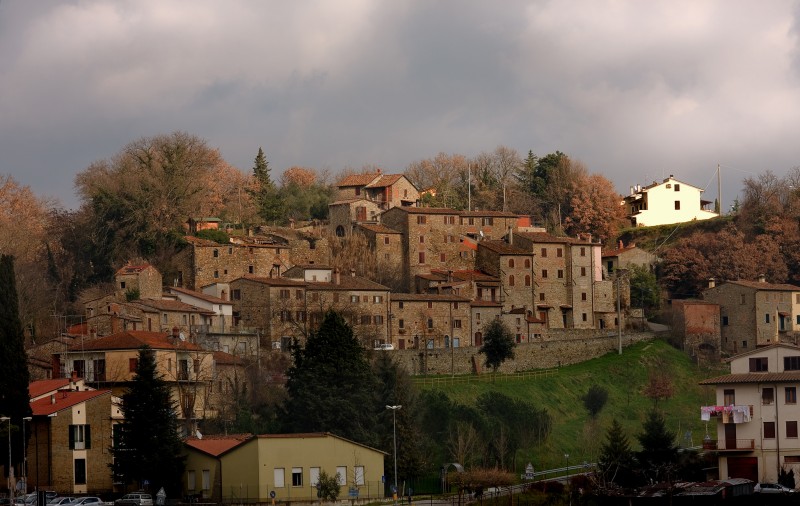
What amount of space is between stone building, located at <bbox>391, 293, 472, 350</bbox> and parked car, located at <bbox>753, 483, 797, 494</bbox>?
38276mm

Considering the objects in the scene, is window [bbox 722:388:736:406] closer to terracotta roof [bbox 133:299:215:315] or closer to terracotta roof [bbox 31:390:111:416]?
terracotta roof [bbox 31:390:111:416]

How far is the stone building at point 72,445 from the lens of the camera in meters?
69.3

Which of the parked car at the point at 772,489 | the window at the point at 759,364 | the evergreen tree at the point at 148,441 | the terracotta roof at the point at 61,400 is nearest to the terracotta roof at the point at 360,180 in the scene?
the terracotta roof at the point at 61,400

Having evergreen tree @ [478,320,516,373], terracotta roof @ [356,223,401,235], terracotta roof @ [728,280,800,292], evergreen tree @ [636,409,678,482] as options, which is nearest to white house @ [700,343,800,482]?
evergreen tree @ [636,409,678,482]

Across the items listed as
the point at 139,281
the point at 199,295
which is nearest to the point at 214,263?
the point at 199,295

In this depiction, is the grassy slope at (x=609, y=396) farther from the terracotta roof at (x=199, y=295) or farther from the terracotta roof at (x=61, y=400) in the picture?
the terracotta roof at (x=61, y=400)

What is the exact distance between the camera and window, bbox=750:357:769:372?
72.6 meters

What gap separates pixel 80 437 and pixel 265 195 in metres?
57.0

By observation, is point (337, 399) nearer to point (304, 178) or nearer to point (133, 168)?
point (133, 168)

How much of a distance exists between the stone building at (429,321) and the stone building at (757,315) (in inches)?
699

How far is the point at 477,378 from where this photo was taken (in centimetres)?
9662

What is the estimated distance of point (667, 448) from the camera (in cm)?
6869

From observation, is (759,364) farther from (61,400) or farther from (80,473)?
(61,400)

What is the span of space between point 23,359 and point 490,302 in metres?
44.6
